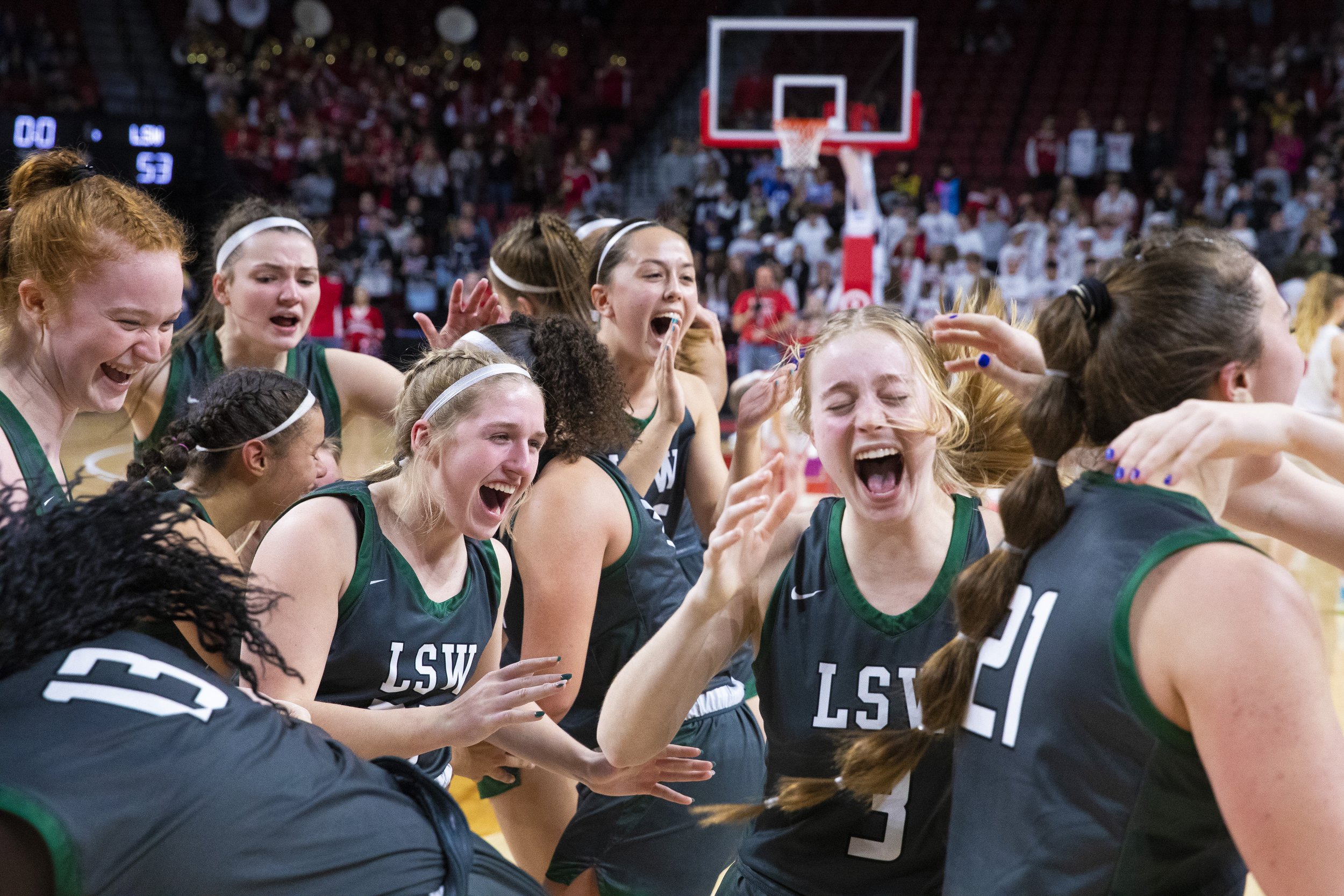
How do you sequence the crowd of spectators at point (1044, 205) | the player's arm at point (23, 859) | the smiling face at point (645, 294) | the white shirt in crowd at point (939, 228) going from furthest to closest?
the white shirt in crowd at point (939, 228) → the crowd of spectators at point (1044, 205) → the smiling face at point (645, 294) → the player's arm at point (23, 859)

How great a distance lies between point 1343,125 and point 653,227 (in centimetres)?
1604

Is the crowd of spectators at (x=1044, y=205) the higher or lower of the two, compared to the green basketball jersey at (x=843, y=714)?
higher

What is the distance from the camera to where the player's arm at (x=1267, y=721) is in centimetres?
139

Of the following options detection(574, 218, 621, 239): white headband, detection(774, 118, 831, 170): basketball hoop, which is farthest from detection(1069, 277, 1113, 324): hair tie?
detection(774, 118, 831, 170): basketball hoop

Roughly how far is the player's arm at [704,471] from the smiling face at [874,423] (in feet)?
3.99

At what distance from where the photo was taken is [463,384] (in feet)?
8.37

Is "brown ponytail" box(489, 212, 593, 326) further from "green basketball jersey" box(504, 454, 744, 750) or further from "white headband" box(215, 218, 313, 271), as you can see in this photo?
"green basketball jersey" box(504, 454, 744, 750)

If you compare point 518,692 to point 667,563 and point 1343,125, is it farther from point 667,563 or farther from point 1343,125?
point 1343,125

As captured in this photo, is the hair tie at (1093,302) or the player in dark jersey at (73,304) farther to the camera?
the player in dark jersey at (73,304)

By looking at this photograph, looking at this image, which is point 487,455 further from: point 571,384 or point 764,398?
point 764,398

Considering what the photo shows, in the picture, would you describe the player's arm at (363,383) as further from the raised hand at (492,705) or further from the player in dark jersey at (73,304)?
the raised hand at (492,705)

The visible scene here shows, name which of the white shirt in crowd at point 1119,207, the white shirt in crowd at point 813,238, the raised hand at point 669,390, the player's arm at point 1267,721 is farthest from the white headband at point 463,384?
the white shirt in crowd at point 1119,207

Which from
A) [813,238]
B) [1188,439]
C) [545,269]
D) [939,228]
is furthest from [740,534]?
[939,228]

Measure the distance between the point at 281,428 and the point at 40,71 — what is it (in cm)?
1781
